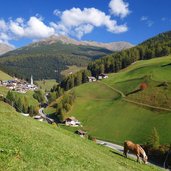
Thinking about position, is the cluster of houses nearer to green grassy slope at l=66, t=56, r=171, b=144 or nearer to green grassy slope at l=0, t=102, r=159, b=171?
green grassy slope at l=66, t=56, r=171, b=144

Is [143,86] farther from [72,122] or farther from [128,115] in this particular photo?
[72,122]

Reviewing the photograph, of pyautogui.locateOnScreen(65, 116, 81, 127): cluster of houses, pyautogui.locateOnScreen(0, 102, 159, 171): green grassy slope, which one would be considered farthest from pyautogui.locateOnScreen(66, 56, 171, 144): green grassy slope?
pyautogui.locateOnScreen(0, 102, 159, 171): green grassy slope

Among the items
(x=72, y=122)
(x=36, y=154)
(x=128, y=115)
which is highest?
(x=36, y=154)

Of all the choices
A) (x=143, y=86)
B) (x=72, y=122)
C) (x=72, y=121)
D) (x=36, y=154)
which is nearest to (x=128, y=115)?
(x=72, y=122)

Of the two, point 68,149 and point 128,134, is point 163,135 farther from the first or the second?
point 68,149

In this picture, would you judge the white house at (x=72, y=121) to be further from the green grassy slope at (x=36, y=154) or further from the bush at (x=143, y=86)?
the green grassy slope at (x=36, y=154)

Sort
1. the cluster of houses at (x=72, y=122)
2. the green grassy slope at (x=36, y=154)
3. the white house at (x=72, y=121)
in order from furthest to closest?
the white house at (x=72, y=121)
the cluster of houses at (x=72, y=122)
the green grassy slope at (x=36, y=154)

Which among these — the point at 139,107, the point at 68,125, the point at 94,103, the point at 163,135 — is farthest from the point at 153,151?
the point at 94,103

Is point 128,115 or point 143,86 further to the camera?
point 143,86

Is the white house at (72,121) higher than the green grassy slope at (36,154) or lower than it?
lower

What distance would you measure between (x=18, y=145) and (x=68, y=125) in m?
150

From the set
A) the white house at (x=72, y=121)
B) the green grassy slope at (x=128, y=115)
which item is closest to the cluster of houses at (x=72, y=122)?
the white house at (x=72, y=121)

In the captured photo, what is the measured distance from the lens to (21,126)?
3238 centimetres

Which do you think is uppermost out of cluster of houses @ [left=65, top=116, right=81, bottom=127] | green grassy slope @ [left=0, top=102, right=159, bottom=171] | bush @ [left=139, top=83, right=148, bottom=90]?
bush @ [left=139, top=83, right=148, bottom=90]
